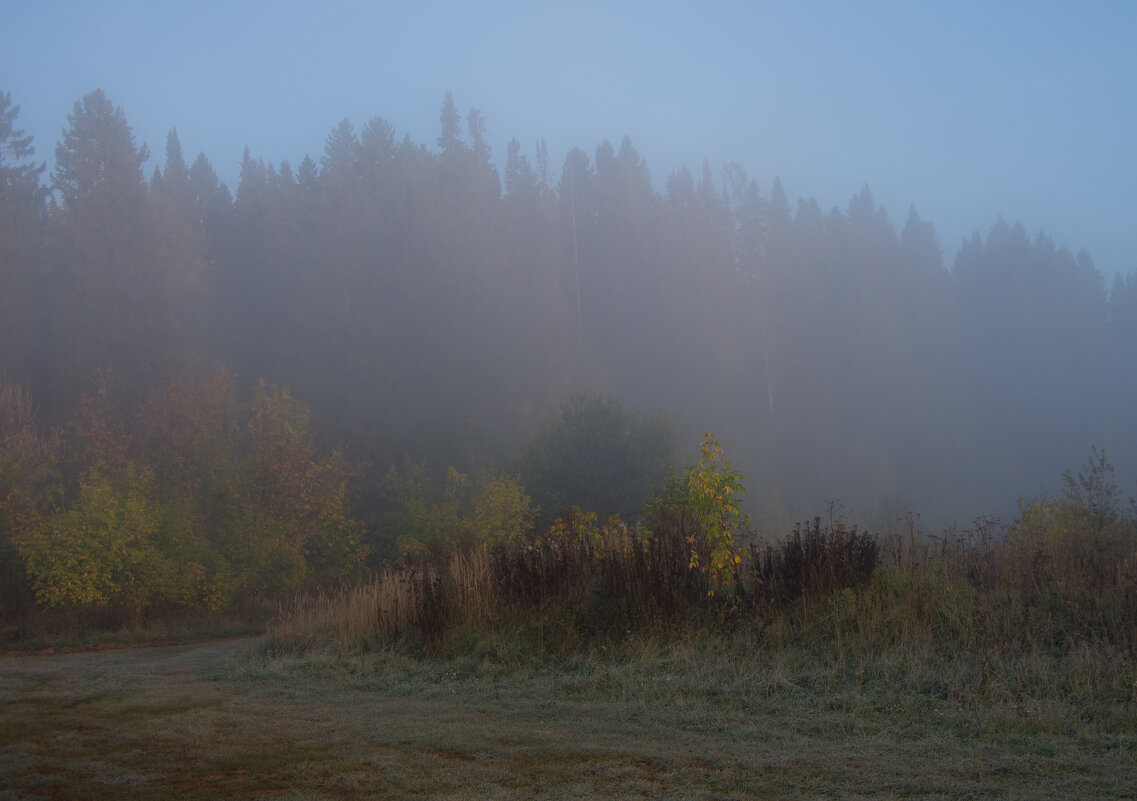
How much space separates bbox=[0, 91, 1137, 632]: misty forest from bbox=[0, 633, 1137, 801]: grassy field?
2.44 meters

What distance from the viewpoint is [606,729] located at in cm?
598

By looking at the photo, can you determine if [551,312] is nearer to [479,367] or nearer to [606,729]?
[479,367]

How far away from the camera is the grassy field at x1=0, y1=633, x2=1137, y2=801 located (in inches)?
177

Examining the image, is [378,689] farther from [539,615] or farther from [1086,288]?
[1086,288]

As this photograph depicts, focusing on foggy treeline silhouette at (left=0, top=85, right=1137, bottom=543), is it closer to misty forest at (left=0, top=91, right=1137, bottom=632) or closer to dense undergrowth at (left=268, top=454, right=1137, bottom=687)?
misty forest at (left=0, top=91, right=1137, bottom=632)

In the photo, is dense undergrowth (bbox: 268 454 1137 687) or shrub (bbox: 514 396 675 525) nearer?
dense undergrowth (bbox: 268 454 1137 687)

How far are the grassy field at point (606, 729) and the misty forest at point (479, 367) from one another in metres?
2.44

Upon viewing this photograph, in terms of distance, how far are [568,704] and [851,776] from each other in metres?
3.11

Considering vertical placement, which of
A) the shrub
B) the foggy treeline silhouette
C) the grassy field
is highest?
the foggy treeline silhouette

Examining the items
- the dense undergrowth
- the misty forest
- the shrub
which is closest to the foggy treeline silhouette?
the misty forest

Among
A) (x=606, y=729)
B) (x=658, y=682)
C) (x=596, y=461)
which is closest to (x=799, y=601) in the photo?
(x=658, y=682)

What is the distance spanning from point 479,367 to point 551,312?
1019 centimetres

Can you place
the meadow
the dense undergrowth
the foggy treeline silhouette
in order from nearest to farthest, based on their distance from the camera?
the meadow → the dense undergrowth → the foggy treeline silhouette

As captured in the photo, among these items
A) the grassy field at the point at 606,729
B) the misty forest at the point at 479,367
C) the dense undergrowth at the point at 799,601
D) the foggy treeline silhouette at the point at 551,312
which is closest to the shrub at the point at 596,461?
the misty forest at the point at 479,367
